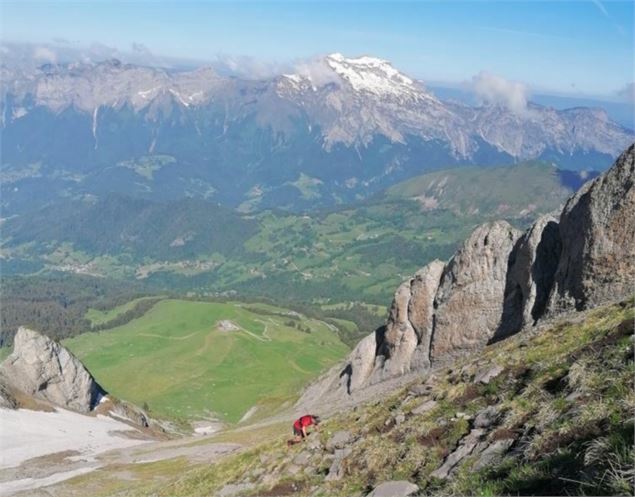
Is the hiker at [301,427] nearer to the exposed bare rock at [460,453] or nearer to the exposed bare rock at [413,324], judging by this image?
the exposed bare rock at [460,453]

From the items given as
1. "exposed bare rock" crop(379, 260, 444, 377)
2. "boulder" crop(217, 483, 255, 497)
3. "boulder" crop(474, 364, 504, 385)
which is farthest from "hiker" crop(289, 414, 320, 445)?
"exposed bare rock" crop(379, 260, 444, 377)

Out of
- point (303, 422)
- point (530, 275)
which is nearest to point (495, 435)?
point (303, 422)

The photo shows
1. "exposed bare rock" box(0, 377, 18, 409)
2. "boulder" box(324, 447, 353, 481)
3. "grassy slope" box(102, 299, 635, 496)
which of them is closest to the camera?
"grassy slope" box(102, 299, 635, 496)

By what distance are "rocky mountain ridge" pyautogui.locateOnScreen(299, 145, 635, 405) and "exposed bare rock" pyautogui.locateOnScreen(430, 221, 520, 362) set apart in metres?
0.11

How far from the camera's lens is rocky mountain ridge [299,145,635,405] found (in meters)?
50.8

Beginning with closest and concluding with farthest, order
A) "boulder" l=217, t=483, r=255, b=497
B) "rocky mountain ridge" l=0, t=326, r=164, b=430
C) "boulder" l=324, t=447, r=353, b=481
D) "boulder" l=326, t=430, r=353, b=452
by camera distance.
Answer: "boulder" l=324, t=447, r=353, b=481 < "boulder" l=326, t=430, r=353, b=452 < "boulder" l=217, t=483, r=255, b=497 < "rocky mountain ridge" l=0, t=326, r=164, b=430

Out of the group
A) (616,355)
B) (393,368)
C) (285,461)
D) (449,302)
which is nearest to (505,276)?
(449,302)

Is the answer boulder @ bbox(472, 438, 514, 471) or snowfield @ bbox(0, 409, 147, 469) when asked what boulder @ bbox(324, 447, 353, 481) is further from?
snowfield @ bbox(0, 409, 147, 469)

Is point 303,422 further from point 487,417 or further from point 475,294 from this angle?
point 475,294

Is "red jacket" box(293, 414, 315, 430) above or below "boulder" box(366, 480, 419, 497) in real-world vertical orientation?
below

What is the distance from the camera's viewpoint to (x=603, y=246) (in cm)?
5125

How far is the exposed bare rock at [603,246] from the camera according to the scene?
4972cm

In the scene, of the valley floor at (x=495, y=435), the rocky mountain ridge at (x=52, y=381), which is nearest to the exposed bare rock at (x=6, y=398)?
the rocky mountain ridge at (x=52, y=381)

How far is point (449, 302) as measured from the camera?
73938mm
